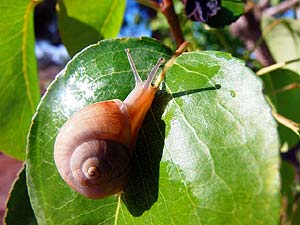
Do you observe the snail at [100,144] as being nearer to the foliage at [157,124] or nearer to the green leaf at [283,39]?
the foliage at [157,124]

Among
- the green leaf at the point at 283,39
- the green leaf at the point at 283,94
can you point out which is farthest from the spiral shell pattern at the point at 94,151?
the green leaf at the point at 283,39

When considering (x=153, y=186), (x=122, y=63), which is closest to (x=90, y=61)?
(x=122, y=63)

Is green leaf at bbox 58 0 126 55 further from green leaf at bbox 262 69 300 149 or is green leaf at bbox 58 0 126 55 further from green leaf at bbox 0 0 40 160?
green leaf at bbox 262 69 300 149

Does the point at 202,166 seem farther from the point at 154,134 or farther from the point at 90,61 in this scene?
the point at 90,61

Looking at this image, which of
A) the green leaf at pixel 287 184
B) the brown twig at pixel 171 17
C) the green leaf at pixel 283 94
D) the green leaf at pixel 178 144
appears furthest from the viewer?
the green leaf at pixel 287 184

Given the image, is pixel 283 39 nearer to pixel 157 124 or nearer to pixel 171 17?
pixel 171 17

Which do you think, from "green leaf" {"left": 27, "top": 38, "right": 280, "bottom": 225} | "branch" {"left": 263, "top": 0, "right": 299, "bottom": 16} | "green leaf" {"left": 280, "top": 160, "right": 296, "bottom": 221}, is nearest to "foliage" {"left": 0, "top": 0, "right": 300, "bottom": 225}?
"green leaf" {"left": 27, "top": 38, "right": 280, "bottom": 225}
